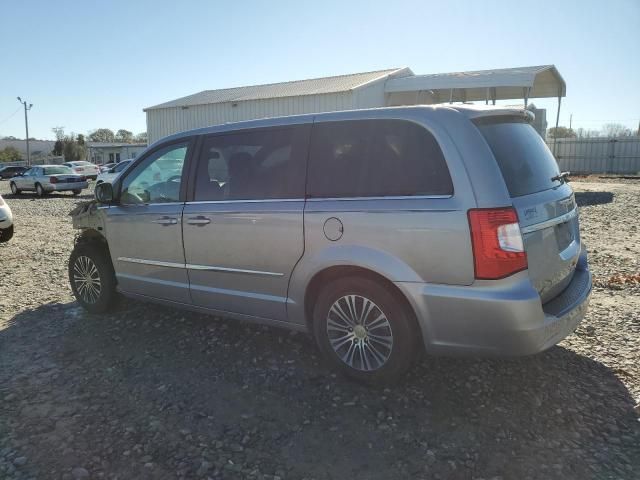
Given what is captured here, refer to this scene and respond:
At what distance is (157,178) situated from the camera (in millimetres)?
4875

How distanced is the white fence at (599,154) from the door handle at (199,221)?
1232 inches

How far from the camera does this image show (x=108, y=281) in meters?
5.37

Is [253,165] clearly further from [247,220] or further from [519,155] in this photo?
[519,155]

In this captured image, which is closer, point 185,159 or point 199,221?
point 199,221

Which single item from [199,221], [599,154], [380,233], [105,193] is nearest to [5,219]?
[105,193]

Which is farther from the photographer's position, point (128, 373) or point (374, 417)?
point (128, 373)

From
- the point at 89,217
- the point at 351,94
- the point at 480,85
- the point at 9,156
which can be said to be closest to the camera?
the point at 89,217

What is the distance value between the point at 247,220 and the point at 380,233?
3.82 ft

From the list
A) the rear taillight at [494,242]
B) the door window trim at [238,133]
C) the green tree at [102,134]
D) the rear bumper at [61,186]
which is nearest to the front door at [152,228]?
the door window trim at [238,133]

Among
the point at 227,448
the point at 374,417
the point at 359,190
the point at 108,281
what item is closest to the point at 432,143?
the point at 359,190

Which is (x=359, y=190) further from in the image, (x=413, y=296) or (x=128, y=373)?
(x=128, y=373)

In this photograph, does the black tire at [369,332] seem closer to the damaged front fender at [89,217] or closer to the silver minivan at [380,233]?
the silver minivan at [380,233]

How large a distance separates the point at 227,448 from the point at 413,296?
1.44 m

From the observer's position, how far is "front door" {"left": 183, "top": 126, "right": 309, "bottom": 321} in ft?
12.8
